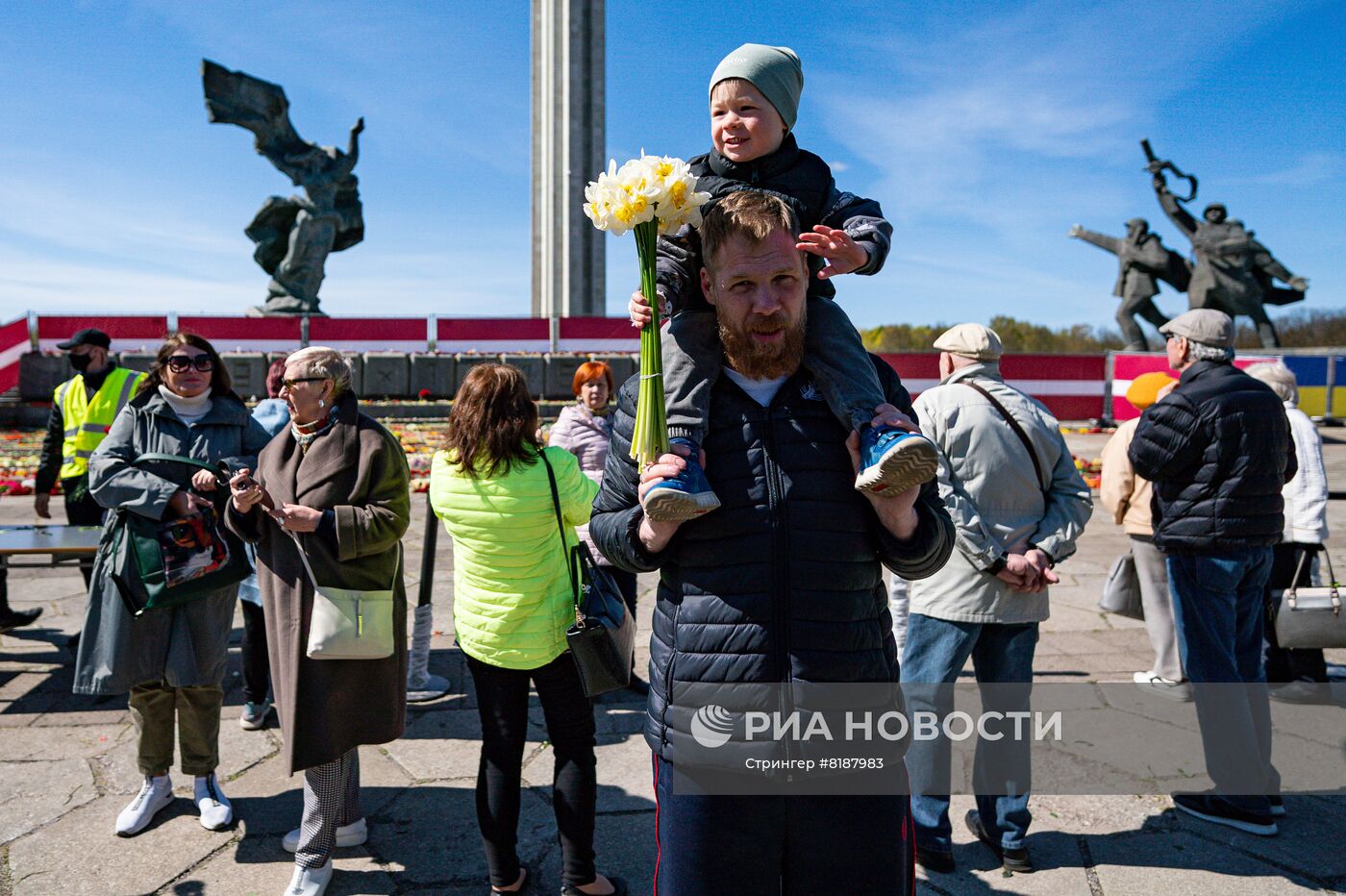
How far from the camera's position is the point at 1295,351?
20625 mm

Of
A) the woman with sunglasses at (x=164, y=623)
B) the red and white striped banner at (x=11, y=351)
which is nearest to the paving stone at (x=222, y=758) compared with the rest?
the woman with sunglasses at (x=164, y=623)

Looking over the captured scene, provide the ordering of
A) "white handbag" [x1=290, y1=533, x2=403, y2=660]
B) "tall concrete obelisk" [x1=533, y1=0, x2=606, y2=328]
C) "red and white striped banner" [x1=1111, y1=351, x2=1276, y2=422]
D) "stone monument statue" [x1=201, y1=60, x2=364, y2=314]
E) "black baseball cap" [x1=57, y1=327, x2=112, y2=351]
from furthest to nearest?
"tall concrete obelisk" [x1=533, y1=0, x2=606, y2=328] < "stone monument statue" [x1=201, y1=60, x2=364, y2=314] < "red and white striped banner" [x1=1111, y1=351, x2=1276, y2=422] < "black baseball cap" [x1=57, y1=327, x2=112, y2=351] < "white handbag" [x1=290, y1=533, x2=403, y2=660]

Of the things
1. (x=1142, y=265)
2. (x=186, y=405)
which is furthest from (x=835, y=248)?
(x=1142, y=265)

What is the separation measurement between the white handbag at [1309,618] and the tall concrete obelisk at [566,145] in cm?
2501

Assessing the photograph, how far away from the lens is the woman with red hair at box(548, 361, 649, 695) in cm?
486

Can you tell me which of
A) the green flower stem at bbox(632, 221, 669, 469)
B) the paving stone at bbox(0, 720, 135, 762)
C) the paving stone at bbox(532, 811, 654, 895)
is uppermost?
the green flower stem at bbox(632, 221, 669, 469)

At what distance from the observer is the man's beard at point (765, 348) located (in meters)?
1.88

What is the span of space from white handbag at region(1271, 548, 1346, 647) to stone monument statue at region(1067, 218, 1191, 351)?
2327cm

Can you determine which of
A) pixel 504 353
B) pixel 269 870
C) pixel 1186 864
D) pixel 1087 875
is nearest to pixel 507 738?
pixel 269 870

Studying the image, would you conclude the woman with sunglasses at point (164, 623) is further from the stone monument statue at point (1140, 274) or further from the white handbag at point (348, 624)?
the stone monument statue at point (1140, 274)

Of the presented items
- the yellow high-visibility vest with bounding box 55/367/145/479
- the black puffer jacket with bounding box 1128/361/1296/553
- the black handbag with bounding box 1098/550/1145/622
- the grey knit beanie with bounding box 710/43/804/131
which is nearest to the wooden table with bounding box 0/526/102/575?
the yellow high-visibility vest with bounding box 55/367/145/479

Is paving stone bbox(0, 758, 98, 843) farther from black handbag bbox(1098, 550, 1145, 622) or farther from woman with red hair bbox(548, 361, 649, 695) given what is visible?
black handbag bbox(1098, 550, 1145, 622)

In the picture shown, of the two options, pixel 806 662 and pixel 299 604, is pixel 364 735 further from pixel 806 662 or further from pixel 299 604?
pixel 806 662

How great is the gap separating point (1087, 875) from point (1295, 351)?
73.6ft
